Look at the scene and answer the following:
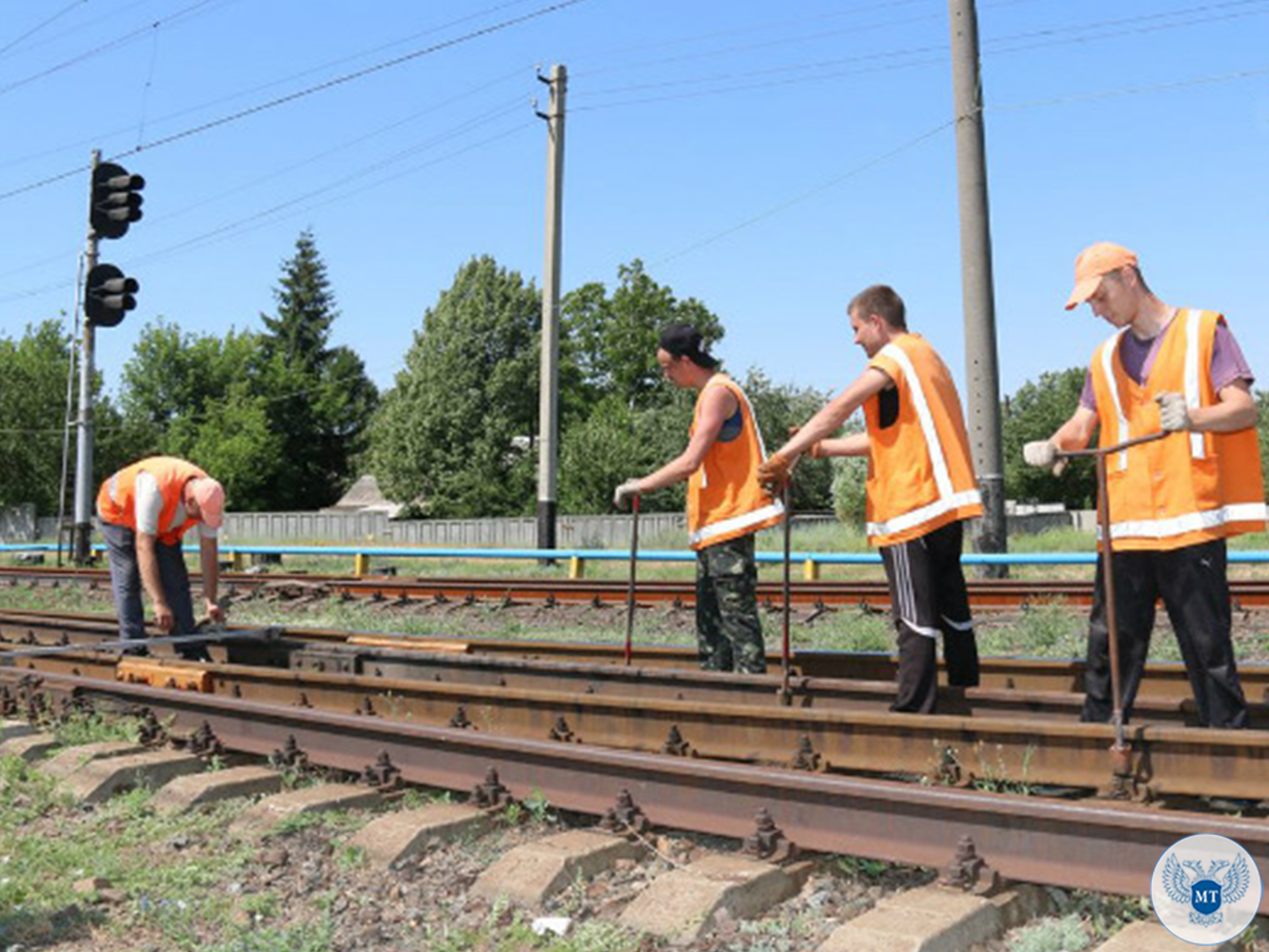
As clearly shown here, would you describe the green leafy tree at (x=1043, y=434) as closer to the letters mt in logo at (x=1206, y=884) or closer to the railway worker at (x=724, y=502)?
the railway worker at (x=724, y=502)

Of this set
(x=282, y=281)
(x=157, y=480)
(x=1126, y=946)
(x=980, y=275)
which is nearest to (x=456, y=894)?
(x=1126, y=946)

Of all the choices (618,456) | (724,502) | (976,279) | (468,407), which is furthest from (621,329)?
(724,502)

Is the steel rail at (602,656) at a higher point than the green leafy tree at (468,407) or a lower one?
lower

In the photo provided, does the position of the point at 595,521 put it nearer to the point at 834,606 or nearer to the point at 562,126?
the point at 562,126

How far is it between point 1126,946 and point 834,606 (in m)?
8.32

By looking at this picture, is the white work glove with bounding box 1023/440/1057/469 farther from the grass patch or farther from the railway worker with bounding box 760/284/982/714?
the grass patch

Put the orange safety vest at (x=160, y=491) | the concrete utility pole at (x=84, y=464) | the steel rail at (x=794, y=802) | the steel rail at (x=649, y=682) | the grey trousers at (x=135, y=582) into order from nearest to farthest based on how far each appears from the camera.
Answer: the steel rail at (x=794, y=802), the steel rail at (x=649, y=682), the orange safety vest at (x=160, y=491), the grey trousers at (x=135, y=582), the concrete utility pole at (x=84, y=464)

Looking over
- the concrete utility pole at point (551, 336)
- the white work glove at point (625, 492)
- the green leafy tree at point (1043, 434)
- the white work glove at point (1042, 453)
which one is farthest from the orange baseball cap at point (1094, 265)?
the green leafy tree at point (1043, 434)

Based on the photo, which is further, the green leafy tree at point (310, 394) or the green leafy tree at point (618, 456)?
the green leafy tree at point (310, 394)

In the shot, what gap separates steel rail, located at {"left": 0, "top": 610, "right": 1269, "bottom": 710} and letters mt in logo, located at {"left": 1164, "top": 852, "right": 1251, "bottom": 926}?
1545 millimetres

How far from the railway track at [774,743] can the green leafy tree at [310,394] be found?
228 ft

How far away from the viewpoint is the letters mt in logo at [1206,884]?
127 inches

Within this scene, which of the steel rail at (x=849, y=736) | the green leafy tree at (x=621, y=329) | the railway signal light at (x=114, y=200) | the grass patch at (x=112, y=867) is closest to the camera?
the grass patch at (x=112, y=867)

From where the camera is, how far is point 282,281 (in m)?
81.9
